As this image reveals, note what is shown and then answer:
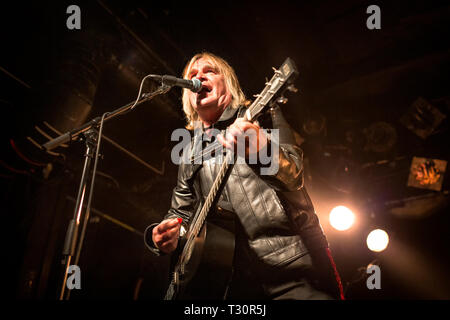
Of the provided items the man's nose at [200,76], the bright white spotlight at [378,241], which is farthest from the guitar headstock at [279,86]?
the bright white spotlight at [378,241]

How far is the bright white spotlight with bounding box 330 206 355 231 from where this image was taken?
4.36m

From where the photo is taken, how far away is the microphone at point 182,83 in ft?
6.81

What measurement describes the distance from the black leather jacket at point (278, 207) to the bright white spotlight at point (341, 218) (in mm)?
2792

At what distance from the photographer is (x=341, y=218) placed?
4.37 metres

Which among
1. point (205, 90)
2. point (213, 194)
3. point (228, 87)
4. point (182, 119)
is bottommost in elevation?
point (213, 194)

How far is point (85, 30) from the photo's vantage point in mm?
3121

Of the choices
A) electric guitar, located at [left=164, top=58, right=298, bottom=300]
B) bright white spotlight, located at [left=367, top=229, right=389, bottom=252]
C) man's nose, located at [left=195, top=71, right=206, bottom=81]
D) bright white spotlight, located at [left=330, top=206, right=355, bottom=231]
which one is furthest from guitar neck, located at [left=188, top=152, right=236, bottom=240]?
bright white spotlight, located at [left=367, top=229, right=389, bottom=252]

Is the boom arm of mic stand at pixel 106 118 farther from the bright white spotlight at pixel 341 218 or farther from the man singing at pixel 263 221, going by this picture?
the bright white spotlight at pixel 341 218

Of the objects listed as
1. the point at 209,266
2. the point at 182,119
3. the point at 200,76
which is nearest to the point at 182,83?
the point at 200,76

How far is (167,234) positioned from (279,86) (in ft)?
3.70

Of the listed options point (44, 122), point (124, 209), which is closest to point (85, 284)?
A: point (124, 209)

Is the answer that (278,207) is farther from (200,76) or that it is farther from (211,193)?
(200,76)

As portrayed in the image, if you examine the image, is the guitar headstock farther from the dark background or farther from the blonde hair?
the dark background

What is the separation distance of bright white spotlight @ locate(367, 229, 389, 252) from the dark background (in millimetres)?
151
